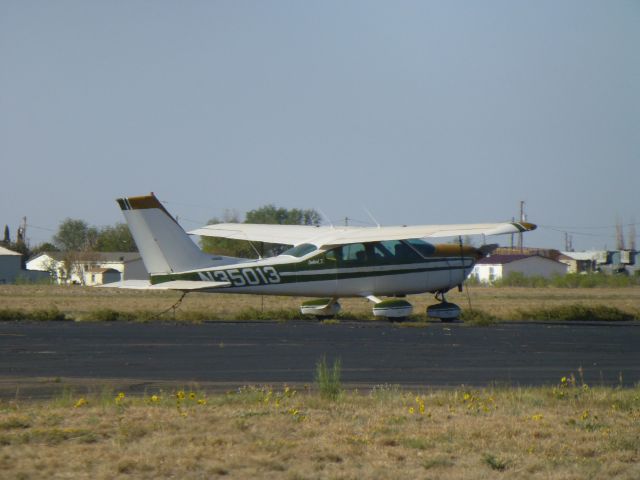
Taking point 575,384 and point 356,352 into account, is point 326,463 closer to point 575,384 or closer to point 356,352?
point 575,384

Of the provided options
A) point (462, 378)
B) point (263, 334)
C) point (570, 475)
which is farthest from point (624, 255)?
point (570, 475)

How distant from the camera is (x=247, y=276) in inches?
965

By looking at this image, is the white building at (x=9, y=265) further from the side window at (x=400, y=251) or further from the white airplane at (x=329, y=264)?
the side window at (x=400, y=251)

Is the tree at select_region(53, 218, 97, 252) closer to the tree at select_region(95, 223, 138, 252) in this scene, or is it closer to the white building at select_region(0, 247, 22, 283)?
the tree at select_region(95, 223, 138, 252)

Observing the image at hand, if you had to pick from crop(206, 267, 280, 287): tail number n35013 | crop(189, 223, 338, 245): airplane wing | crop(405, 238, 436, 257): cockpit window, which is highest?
crop(189, 223, 338, 245): airplane wing

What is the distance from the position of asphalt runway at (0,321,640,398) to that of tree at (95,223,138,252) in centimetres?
10285

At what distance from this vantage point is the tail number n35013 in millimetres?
24234

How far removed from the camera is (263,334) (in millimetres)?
20172

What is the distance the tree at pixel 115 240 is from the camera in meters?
124

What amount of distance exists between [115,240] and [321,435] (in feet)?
386

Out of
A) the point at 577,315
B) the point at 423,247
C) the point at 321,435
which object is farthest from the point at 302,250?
the point at 321,435

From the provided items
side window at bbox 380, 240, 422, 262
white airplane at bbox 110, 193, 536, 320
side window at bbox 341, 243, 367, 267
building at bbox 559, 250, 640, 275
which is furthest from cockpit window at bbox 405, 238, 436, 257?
building at bbox 559, 250, 640, 275

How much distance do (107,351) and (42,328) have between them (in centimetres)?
535

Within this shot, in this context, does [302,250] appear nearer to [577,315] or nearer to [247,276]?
[247,276]
